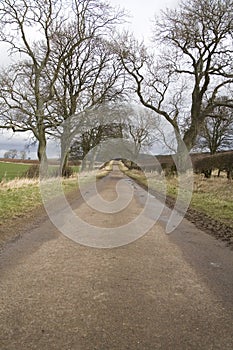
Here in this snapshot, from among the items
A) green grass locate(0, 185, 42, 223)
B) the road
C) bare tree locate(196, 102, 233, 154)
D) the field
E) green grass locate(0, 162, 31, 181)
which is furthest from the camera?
bare tree locate(196, 102, 233, 154)

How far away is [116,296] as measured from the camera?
126 inches

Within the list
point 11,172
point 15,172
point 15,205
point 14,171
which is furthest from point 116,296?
point 14,171

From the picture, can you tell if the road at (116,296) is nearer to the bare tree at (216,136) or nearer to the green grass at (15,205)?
the green grass at (15,205)

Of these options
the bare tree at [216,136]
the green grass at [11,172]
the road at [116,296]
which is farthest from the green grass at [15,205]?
the bare tree at [216,136]

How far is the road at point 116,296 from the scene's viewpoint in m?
2.44

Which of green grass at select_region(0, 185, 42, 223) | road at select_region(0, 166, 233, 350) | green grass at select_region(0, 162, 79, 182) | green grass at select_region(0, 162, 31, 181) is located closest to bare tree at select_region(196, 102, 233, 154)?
green grass at select_region(0, 162, 79, 182)

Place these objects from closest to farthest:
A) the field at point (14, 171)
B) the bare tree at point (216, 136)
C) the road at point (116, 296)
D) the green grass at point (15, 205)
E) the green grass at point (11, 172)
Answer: the road at point (116, 296), the green grass at point (15, 205), the green grass at point (11, 172), the field at point (14, 171), the bare tree at point (216, 136)

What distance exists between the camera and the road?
8.02ft

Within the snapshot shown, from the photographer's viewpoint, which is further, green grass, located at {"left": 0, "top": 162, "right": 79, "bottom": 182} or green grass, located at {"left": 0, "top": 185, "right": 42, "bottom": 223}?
green grass, located at {"left": 0, "top": 162, "right": 79, "bottom": 182}

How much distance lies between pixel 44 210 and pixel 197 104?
16.2 metres

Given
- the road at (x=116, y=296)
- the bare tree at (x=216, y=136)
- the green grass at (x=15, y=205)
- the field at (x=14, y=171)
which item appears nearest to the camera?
the road at (x=116, y=296)

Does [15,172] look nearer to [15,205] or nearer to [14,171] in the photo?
[14,171]

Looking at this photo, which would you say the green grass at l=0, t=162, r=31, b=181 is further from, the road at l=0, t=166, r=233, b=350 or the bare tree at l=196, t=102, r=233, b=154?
the bare tree at l=196, t=102, r=233, b=154

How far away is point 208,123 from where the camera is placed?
37.1m
